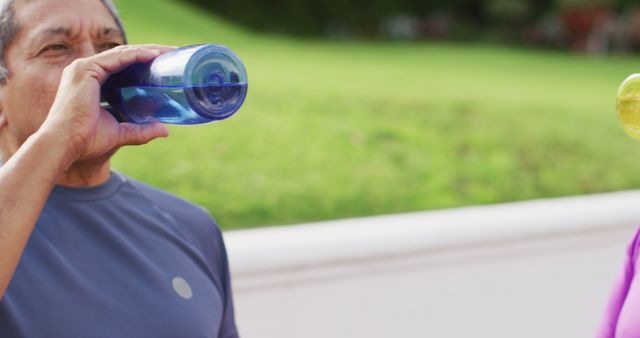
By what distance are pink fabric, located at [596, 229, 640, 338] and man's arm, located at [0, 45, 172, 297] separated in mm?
1232

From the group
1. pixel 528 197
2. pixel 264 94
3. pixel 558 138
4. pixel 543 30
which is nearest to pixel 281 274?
pixel 528 197

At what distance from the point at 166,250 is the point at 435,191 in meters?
3.22

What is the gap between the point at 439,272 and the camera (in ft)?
12.6

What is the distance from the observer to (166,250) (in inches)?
79.8

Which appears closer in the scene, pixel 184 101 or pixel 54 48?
pixel 184 101

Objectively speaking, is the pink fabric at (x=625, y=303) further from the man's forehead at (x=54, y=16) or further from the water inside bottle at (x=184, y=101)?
the man's forehead at (x=54, y=16)

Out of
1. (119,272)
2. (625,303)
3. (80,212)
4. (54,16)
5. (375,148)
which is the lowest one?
(375,148)

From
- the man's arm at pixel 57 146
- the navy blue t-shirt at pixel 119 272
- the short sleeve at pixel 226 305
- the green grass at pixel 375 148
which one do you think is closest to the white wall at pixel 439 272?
the green grass at pixel 375 148

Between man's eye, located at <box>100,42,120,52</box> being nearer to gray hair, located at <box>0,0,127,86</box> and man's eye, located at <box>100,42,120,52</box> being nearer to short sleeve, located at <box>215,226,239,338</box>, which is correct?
gray hair, located at <box>0,0,127,86</box>

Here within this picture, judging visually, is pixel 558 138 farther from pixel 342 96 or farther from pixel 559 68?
pixel 559 68

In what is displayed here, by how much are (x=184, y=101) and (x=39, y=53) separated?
405mm

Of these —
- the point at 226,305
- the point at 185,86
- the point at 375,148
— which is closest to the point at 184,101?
the point at 185,86

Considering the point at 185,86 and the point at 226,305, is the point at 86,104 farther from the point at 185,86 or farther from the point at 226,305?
the point at 226,305

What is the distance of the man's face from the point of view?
1853mm
